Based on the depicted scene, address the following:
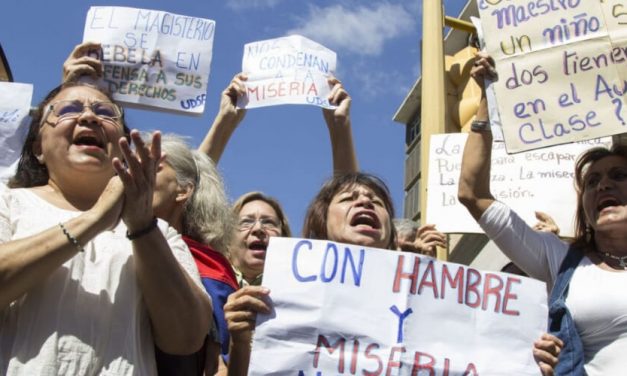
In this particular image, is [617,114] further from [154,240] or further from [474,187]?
[154,240]

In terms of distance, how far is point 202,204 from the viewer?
11.6 ft

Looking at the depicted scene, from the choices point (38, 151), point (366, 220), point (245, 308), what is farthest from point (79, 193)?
point (366, 220)

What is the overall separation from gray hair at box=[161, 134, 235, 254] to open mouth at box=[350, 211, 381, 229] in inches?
21.3

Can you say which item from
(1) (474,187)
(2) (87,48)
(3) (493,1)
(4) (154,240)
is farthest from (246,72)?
(4) (154,240)

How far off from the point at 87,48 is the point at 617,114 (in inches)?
89.2

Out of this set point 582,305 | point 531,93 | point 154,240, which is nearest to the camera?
point 154,240

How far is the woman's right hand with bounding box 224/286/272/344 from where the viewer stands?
2.64 metres

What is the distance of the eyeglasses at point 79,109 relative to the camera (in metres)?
2.74

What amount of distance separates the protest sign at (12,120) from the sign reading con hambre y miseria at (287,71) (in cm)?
107

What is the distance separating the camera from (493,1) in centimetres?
389

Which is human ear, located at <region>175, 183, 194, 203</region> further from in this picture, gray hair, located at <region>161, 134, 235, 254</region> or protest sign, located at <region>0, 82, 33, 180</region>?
protest sign, located at <region>0, 82, 33, 180</region>

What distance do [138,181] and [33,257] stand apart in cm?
33

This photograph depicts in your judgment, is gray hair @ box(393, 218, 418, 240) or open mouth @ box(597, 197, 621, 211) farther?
gray hair @ box(393, 218, 418, 240)

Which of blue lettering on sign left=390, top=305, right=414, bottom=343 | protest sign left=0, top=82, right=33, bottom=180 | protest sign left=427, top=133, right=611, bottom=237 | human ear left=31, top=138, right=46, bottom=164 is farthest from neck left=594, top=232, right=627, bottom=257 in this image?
protest sign left=0, top=82, right=33, bottom=180
